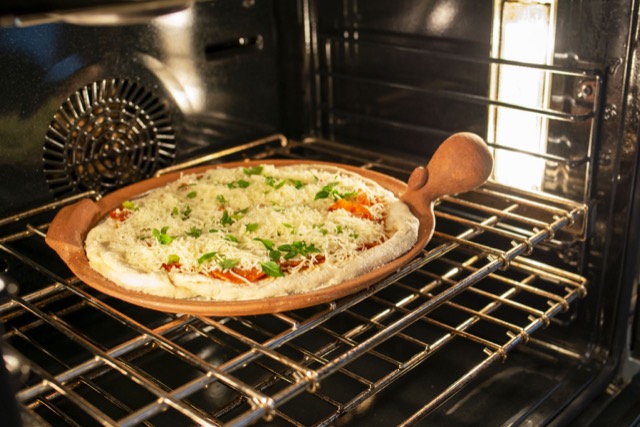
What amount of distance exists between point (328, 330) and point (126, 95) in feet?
1.83

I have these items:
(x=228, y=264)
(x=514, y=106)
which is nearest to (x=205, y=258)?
(x=228, y=264)

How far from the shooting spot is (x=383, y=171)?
4.97ft

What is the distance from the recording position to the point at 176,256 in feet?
3.41

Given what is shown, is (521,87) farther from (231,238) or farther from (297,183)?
(231,238)

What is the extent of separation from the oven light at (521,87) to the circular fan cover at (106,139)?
0.58 meters

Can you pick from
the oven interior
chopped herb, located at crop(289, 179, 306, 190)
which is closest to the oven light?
the oven interior

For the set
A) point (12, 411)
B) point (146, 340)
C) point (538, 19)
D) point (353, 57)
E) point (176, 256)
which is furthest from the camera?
point (353, 57)

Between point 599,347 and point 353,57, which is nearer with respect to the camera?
point 599,347

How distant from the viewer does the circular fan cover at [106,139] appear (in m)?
1.23

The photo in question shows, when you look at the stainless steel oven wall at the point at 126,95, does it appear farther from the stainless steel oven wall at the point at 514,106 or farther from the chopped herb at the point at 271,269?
the chopped herb at the point at 271,269

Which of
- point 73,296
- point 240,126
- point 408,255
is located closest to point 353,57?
point 240,126

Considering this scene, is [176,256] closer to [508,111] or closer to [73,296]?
[73,296]

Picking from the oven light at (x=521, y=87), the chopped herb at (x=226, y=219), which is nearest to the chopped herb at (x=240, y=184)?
the chopped herb at (x=226, y=219)

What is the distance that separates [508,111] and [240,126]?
0.52m
